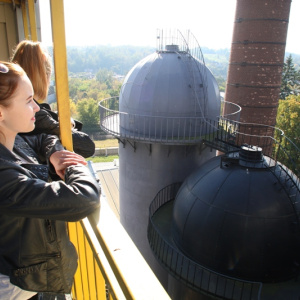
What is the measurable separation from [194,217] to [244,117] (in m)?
8.02

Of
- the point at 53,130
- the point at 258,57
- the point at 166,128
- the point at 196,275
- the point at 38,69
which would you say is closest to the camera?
the point at 38,69

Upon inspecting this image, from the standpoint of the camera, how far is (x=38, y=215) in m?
1.26

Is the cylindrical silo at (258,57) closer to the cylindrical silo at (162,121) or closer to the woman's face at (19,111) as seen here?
the cylindrical silo at (162,121)

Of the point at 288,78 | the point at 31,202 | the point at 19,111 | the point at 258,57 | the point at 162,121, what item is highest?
the point at 258,57

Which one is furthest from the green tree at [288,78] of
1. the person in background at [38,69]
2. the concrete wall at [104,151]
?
the person in background at [38,69]

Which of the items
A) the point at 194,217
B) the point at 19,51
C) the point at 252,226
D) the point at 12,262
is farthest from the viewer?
the point at 194,217

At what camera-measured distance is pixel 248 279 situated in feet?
19.1

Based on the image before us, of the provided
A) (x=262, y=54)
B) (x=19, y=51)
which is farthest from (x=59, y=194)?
(x=262, y=54)

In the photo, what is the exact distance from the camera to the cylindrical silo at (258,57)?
11562mm

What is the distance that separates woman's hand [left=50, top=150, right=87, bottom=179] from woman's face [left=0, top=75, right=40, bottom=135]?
27 centimetres

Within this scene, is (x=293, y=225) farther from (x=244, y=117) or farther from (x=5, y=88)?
(x=244, y=117)

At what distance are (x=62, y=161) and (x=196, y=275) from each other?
5336mm

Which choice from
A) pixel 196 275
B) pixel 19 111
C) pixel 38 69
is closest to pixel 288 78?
pixel 196 275

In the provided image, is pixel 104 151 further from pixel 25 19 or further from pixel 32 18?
pixel 32 18
